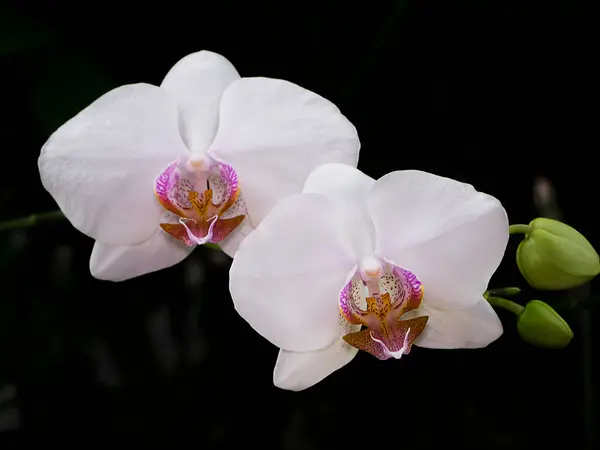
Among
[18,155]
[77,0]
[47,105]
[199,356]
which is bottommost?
[199,356]

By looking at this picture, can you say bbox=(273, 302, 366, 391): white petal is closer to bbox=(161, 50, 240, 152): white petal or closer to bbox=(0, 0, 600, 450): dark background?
bbox=(161, 50, 240, 152): white petal

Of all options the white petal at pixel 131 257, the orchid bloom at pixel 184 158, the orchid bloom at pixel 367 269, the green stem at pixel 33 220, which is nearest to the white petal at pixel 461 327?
the orchid bloom at pixel 367 269

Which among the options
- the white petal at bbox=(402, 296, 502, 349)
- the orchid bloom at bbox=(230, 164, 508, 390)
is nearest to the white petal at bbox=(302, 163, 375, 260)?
the orchid bloom at bbox=(230, 164, 508, 390)

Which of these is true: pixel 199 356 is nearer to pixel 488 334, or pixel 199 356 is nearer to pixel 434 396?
pixel 434 396

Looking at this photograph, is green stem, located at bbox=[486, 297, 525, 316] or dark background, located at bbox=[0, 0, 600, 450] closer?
green stem, located at bbox=[486, 297, 525, 316]

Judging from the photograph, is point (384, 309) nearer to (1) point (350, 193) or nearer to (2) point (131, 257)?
(1) point (350, 193)

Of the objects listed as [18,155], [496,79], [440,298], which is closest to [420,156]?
[496,79]
